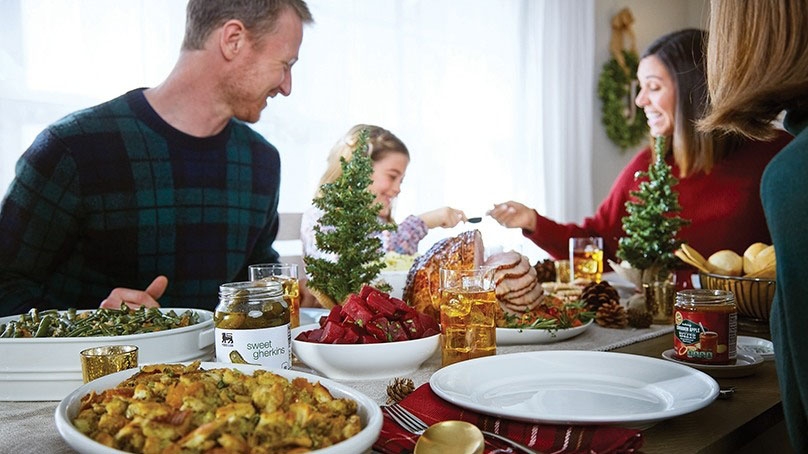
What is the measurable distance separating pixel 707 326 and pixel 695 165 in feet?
6.10

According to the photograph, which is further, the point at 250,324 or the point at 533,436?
the point at 250,324

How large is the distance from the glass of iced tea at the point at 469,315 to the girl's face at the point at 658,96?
1996mm

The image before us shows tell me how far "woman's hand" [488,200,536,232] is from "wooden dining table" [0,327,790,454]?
1.71m

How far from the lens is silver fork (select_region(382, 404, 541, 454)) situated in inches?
29.8

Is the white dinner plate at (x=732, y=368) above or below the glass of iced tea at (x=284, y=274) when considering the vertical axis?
below

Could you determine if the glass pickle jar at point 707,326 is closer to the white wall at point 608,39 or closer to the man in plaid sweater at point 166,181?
the man in plaid sweater at point 166,181

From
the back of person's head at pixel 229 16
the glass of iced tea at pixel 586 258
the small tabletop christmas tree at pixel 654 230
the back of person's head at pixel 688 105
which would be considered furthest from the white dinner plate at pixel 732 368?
the back of person's head at pixel 688 105

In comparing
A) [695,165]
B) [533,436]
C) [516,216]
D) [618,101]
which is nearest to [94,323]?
[533,436]

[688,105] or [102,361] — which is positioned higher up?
[688,105]

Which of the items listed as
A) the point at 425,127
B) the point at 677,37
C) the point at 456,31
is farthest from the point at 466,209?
the point at 677,37

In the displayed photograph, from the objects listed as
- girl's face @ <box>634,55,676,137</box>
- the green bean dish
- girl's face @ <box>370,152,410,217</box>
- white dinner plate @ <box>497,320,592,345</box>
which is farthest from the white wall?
the green bean dish

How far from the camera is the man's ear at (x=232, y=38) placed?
2123mm

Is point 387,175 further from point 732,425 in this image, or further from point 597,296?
point 732,425

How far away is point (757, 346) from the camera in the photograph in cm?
130
